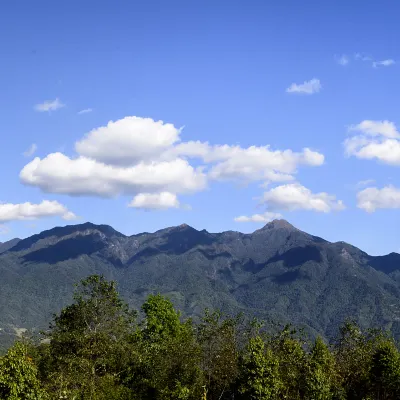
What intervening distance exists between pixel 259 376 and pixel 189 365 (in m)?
8.81

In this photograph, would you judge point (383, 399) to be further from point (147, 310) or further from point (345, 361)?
point (147, 310)

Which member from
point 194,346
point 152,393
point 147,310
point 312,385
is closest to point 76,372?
point 152,393

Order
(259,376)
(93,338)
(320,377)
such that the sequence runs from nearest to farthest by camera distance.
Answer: (259,376), (320,377), (93,338)

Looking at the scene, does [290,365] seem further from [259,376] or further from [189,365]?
[189,365]

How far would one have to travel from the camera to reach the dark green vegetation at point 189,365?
61.0 meters

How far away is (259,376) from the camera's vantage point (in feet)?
205

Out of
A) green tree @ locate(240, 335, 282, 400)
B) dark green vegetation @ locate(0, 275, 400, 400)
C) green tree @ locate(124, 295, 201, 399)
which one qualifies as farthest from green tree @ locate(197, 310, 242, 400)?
green tree @ locate(124, 295, 201, 399)

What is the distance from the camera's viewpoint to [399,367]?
228 ft

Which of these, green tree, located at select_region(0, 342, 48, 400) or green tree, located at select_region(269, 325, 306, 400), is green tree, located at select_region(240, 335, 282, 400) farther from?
green tree, located at select_region(0, 342, 48, 400)

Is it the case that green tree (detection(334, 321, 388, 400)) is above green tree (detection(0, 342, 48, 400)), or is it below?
below

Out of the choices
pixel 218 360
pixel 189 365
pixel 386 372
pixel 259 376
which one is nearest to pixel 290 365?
pixel 259 376

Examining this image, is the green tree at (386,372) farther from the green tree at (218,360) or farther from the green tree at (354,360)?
the green tree at (218,360)

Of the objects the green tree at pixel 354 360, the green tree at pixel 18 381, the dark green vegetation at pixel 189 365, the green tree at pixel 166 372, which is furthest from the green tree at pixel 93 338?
the green tree at pixel 354 360

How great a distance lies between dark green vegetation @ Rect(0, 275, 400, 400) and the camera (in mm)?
61000
